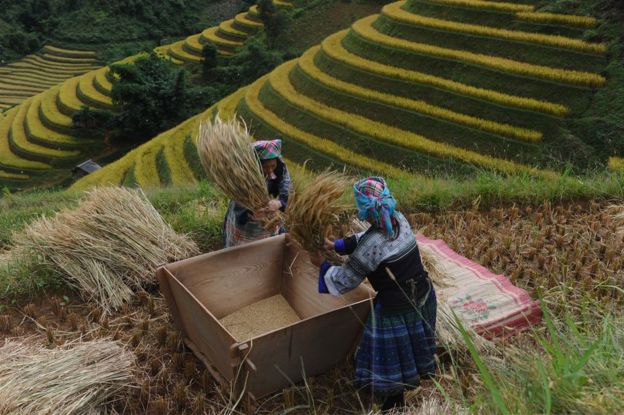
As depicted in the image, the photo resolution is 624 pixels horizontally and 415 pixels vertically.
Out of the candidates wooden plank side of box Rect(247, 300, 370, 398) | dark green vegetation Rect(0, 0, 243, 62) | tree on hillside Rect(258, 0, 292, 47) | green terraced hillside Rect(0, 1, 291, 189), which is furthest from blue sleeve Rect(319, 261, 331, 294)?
dark green vegetation Rect(0, 0, 243, 62)

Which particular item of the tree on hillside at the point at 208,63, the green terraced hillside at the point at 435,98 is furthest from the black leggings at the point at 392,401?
the tree on hillside at the point at 208,63

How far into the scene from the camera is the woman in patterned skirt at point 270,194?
311cm

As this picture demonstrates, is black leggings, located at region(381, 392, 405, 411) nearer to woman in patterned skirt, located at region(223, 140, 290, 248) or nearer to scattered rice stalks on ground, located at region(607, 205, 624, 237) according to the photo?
woman in patterned skirt, located at region(223, 140, 290, 248)

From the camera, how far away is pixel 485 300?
3.15 metres

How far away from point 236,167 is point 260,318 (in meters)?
→ 0.86

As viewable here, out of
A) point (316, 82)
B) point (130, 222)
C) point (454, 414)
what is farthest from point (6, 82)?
point (454, 414)

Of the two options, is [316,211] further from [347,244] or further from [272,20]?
[272,20]

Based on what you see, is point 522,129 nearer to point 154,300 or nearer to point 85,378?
point 154,300

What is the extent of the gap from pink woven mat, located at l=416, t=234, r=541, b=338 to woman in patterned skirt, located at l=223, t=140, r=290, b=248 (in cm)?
99

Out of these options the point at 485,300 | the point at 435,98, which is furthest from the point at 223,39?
the point at 485,300

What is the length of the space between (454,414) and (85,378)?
4.86 feet

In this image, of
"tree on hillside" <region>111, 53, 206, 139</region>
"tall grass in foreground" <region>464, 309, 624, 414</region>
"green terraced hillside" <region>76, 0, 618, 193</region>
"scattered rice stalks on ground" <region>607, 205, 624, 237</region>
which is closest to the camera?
"tall grass in foreground" <region>464, 309, 624, 414</region>

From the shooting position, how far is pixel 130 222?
3.29 m

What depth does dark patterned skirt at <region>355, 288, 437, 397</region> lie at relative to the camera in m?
2.43
